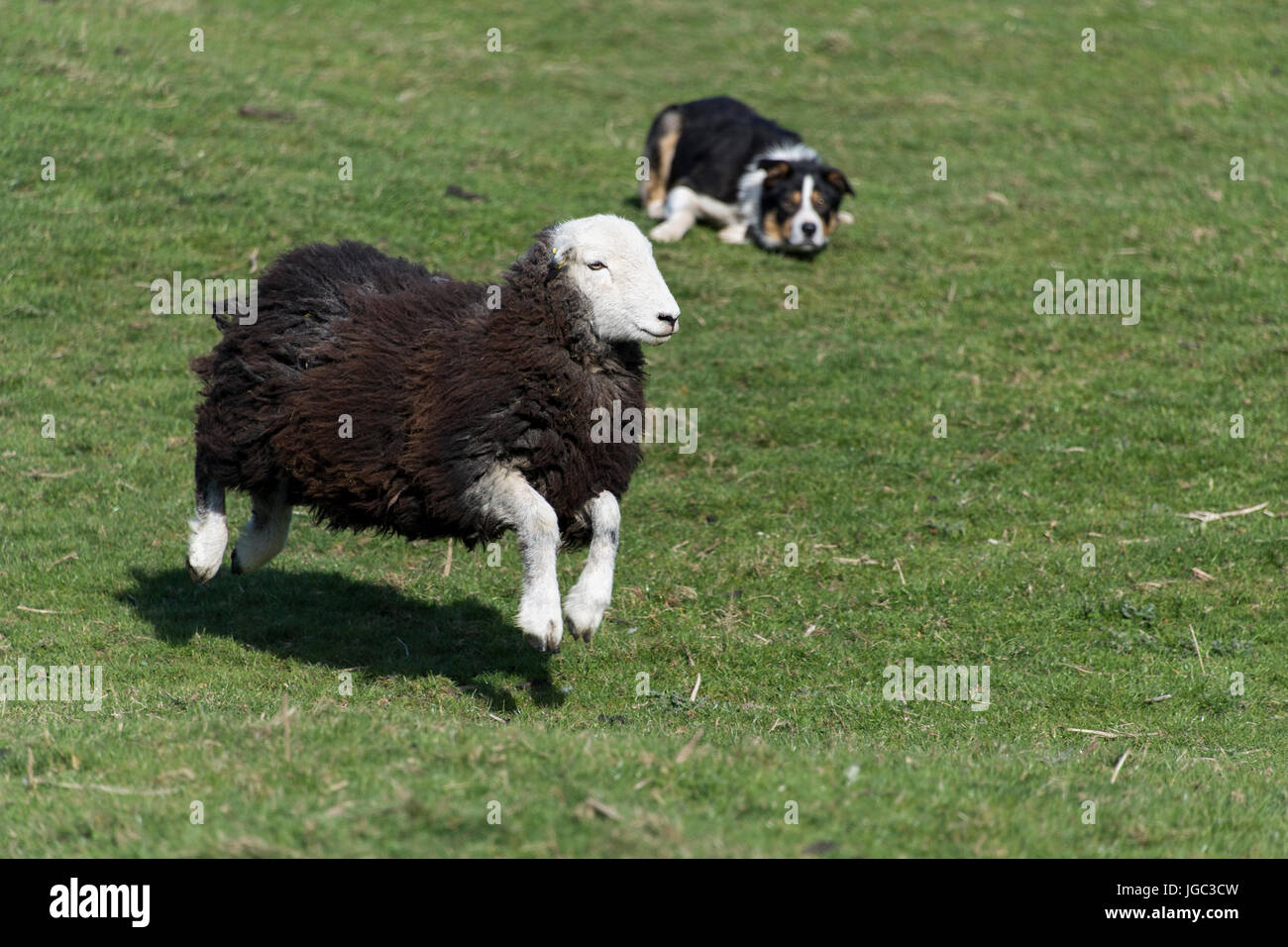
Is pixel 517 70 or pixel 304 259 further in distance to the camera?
pixel 517 70

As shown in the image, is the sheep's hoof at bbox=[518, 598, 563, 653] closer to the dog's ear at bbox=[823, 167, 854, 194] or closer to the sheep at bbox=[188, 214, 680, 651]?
the sheep at bbox=[188, 214, 680, 651]

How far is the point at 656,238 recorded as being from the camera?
17.9 meters

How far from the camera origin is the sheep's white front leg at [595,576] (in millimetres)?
7695

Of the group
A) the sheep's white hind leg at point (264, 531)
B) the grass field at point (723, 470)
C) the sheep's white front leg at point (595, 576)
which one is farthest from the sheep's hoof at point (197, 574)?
the sheep's white front leg at point (595, 576)

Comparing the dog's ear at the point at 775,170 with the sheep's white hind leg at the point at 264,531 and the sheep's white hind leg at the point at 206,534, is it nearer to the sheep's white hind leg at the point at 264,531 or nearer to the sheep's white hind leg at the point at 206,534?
the sheep's white hind leg at the point at 264,531

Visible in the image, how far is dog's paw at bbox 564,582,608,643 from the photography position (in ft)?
25.2

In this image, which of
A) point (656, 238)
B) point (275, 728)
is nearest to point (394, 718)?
point (275, 728)

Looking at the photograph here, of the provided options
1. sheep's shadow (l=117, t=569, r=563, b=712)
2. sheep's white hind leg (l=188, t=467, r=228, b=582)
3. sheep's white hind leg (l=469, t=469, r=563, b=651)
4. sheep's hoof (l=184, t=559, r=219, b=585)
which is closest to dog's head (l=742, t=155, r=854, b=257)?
sheep's shadow (l=117, t=569, r=563, b=712)

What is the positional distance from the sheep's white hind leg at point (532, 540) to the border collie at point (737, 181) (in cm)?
1036

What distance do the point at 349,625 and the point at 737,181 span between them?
10.2m

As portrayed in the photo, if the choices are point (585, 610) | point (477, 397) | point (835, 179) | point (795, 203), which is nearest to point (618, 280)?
point (477, 397)

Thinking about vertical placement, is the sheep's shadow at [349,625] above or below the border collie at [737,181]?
below
